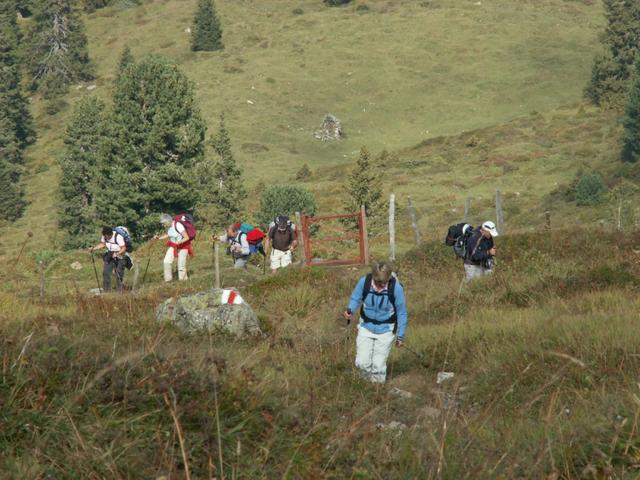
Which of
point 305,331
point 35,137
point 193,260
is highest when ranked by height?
point 305,331

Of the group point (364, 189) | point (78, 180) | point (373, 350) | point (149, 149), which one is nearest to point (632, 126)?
point (364, 189)

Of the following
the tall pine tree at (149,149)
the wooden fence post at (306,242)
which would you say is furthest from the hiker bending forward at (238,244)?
the tall pine tree at (149,149)

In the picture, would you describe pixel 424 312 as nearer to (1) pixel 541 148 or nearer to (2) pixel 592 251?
(2) pixel 592 251

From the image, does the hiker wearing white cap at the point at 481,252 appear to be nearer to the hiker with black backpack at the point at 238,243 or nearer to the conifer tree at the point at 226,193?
the hiker with black backpack at the point at 238,243

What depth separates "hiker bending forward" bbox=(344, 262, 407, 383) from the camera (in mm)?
8516

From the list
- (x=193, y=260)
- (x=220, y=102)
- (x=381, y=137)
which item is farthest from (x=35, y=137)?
(x=193, y=260)

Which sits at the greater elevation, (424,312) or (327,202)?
(424,312)

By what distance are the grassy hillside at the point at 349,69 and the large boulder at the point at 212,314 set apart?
1986 inches

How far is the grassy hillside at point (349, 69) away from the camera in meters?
79.8

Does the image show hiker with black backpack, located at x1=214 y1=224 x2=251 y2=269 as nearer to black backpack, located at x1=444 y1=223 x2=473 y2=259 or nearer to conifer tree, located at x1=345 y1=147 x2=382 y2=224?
Answer: black backpack, located at x1=444 y1=223 x2=473 y2=259

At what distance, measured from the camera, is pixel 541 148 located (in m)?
64.2

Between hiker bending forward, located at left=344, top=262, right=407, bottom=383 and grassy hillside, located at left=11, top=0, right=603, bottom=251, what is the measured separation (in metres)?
53.0

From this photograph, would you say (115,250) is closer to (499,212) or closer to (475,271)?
(475,271)

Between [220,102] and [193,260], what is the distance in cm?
5725
